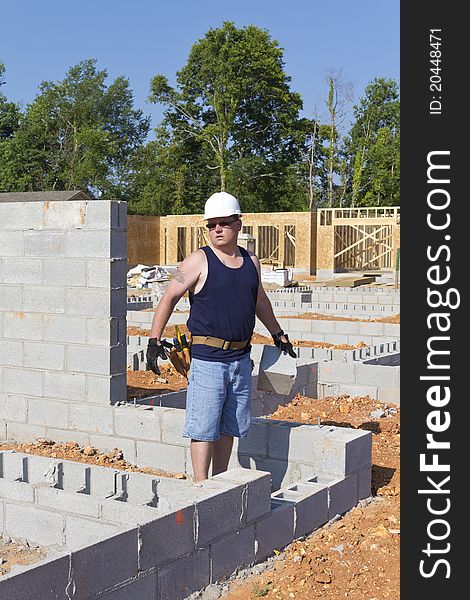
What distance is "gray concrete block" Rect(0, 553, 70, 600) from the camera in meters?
3.30

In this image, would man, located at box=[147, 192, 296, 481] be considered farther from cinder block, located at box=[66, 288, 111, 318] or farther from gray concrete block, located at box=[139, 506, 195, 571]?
cinder block, located at box=[66, 288, 111, 318]

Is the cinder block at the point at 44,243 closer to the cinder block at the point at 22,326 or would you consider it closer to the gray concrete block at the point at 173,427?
the cinder block at the point at 22,326

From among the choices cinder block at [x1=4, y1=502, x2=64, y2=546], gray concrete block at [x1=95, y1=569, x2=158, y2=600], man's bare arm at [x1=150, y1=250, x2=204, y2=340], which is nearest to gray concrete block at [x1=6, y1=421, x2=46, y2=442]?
cinder block at [x1=4, y1=502, x2=64, y2=546]

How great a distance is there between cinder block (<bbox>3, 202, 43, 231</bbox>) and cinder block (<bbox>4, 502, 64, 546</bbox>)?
301 centimetres

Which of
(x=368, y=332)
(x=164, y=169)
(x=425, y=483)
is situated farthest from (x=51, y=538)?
(x=164, y=169)

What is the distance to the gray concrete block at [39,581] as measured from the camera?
330 cm

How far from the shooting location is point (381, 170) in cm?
4578

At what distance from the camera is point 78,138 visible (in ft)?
154

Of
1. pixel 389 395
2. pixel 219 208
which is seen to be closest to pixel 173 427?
pixel 219 208

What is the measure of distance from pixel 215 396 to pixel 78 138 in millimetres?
43913

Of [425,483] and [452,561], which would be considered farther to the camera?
[425,483]

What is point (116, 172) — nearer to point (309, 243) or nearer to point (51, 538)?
point (309, 243)

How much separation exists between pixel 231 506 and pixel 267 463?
1.53 metres

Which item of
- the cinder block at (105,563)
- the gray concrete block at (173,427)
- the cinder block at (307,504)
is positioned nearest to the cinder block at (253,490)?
the cinder block at (307,504)
